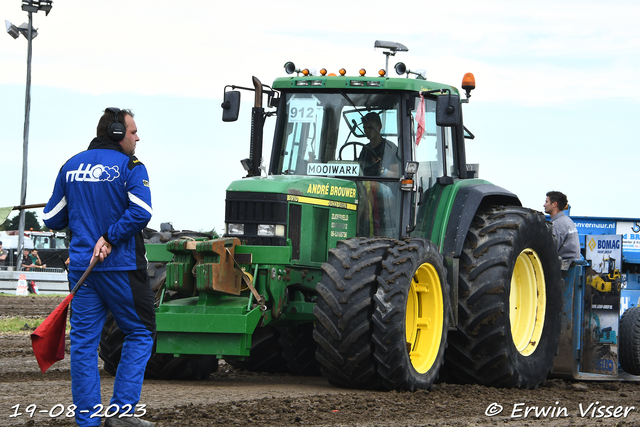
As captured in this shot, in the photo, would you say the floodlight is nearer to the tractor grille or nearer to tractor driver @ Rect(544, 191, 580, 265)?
tractor driver @ Rect(544, 191, 580, 265)

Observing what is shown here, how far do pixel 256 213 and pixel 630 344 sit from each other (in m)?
4.78

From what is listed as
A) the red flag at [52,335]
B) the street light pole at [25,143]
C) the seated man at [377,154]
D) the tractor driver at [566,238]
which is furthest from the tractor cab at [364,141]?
the street light pole at [25,143]

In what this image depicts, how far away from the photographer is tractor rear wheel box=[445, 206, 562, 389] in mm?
8500

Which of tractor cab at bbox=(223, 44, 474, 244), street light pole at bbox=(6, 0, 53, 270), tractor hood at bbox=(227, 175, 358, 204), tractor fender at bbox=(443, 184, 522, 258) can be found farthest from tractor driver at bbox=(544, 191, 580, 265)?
street light pole at bbox=(6, 0, 53, 270)

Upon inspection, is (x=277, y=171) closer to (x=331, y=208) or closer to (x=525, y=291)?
(x=331, y=208)

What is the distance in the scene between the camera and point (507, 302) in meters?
8.59

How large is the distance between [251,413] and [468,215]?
338cm

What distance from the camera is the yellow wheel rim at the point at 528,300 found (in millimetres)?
9484

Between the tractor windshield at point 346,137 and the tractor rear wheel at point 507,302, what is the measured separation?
1145mm

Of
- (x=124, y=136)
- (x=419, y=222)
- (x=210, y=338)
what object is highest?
(x=124, y=136)

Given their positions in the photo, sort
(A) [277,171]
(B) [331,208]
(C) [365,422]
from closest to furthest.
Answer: (C) [365,422], (B) [331,208], (A) [277,171]

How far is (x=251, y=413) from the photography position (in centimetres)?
631

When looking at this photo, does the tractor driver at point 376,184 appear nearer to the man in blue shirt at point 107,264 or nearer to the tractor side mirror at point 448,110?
the tractor side mirror at point 448,110

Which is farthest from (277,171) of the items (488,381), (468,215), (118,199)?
(118,199)
